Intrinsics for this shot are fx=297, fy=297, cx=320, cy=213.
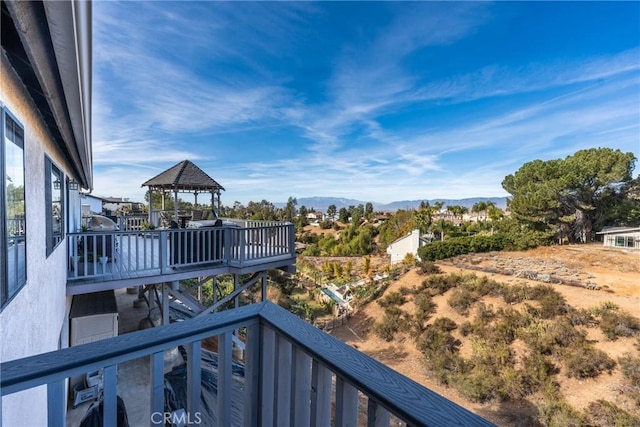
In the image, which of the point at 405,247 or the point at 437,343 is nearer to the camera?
the point at 437,343

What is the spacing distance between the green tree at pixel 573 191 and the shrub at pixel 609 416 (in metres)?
15.7

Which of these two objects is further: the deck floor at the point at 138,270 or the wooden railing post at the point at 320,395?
the deck floor at the point at 138,270

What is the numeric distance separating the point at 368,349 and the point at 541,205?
16501 mm

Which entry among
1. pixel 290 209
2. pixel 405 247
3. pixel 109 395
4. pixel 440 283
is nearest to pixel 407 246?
pixel 405 247

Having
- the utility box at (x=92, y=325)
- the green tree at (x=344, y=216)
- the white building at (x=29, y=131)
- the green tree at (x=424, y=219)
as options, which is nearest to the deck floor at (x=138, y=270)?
the utility box at (x=92, y=325)

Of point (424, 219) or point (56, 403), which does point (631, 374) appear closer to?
point (56, 403)

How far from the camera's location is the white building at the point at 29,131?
1.06m

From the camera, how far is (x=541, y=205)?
Result: 20.1m

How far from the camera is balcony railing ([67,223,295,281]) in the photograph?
16.6 ft

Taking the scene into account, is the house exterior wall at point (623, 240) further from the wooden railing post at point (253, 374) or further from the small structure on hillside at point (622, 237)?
the wooden railing post at point (253, 374)

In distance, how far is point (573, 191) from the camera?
2095 centimetres

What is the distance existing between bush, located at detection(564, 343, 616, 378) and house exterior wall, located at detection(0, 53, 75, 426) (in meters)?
12.1

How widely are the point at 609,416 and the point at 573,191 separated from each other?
1870 cm

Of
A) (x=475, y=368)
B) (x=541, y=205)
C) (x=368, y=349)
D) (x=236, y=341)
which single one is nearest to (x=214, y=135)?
(x=368, y=349)
